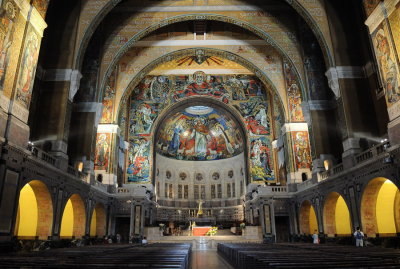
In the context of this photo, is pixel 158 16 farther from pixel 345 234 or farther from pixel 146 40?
pixel 345 234

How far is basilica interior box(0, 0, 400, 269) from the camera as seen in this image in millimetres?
11734

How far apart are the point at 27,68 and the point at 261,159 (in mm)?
22833

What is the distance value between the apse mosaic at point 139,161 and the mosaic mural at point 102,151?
5.29 metres

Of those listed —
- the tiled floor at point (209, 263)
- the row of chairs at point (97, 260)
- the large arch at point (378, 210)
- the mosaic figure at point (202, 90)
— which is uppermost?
the mosaic figure at point (202, 90)

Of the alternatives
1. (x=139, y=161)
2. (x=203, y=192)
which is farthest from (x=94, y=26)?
(x=203, y=192)

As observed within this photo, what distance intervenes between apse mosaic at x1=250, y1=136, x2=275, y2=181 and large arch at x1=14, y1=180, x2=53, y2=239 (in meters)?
19.9

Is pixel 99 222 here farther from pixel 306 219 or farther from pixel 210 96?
pixel 210 96

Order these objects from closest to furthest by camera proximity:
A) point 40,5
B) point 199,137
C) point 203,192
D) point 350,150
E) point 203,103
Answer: point 40,5
point 350,150
point 203,103
point 199,137
point 203,192

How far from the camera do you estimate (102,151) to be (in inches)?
934

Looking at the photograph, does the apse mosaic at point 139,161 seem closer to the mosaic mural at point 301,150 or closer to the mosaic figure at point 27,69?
the mosaic mural at point 301,150

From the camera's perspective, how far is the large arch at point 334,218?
58.2 feet

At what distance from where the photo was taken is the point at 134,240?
2328 centimetres

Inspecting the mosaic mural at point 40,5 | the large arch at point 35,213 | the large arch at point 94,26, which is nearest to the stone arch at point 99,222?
the large arch at point 35,213

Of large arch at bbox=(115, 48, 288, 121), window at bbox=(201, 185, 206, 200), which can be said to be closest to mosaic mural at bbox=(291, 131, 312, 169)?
large arch at bbox=(115, 48, 288, 121)
